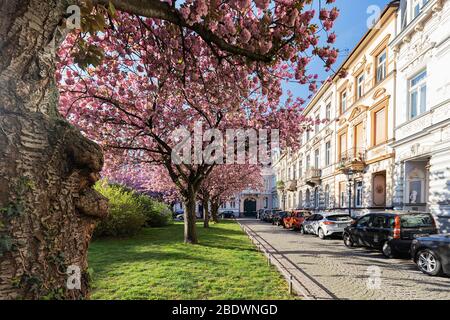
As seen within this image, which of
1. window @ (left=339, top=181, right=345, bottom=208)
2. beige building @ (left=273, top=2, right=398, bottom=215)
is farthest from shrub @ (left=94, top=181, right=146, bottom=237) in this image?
window @ (left=339, top=181, right=345, bottom=208)

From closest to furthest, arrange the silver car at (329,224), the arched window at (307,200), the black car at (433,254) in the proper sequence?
the black car at (433,254) → the silver car at (329,224) → the arched window at (307,200)

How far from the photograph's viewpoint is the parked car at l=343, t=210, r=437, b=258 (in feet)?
30.5

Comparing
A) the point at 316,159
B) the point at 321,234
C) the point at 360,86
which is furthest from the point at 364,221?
the point at 316,159

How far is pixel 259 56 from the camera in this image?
178 inches

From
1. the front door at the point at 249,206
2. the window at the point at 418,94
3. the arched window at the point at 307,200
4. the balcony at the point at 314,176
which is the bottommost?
the front door at the point at 249,206

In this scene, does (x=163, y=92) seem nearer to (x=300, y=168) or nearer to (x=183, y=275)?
(x=183, y=275)

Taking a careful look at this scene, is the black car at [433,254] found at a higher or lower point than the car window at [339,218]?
higher

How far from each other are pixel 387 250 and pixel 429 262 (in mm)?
2454

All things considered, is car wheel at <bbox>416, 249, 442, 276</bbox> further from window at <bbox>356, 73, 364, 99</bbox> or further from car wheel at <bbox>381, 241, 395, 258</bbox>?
window at <bbox>356, 73, 364, 99</bbox>

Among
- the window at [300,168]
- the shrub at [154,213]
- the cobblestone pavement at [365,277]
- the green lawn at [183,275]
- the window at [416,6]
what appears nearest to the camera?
the green lawn at [183,275]

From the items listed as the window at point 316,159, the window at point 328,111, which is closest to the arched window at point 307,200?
the window at point 316,159

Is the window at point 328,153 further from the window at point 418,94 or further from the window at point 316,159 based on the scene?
the window at point 418,94

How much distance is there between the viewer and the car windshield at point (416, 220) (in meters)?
9.38
